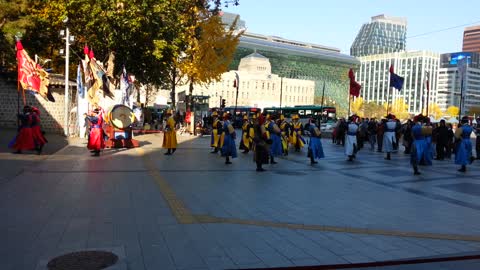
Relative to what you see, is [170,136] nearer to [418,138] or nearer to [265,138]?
[265,138]

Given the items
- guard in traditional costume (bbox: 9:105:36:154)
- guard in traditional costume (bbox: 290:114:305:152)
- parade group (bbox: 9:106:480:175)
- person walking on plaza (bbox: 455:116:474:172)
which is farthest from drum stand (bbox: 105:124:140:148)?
person walking on plaza (bbox: 455:116:474:172)

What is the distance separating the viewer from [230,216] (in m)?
7.12

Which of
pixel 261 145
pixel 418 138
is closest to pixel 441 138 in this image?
pixel 418 138

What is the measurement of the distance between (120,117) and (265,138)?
8.21 metres

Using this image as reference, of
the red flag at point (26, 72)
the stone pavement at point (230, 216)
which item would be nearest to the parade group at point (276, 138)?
the red flag at point (26, 72)

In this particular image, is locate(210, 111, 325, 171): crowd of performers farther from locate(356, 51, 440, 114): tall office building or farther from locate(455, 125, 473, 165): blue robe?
locate(356, 51, 440, 114): tall office building

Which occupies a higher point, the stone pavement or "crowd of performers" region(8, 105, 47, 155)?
"crowd of performers" region(8, 105, 47, 155)

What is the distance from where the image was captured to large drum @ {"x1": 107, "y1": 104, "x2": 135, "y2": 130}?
18391mm

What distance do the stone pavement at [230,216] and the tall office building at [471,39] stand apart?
15216 cm

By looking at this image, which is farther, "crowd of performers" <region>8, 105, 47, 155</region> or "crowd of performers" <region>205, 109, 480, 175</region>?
"crowd of performers" <region>8, 105, 47, 155</region>

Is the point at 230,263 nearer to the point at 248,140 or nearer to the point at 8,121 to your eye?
the point at 248,140

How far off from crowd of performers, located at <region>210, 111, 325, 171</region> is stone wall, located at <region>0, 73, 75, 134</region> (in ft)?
41.0

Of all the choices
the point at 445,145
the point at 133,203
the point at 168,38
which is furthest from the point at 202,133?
the point at 133,203

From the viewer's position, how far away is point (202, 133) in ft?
104
